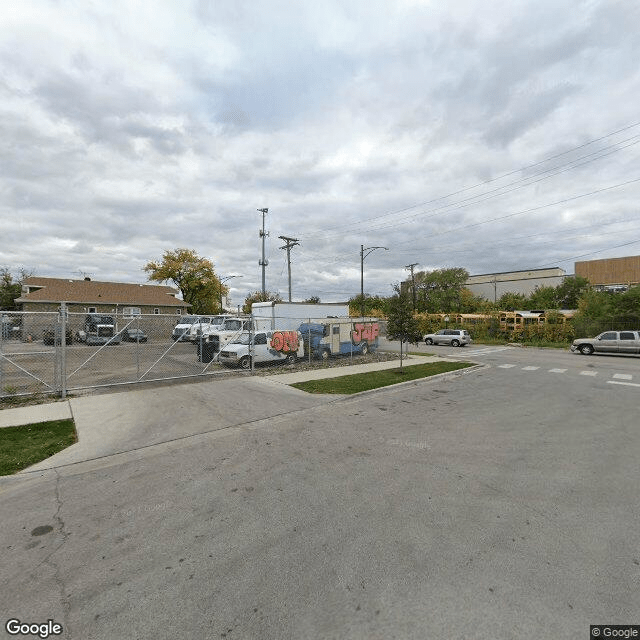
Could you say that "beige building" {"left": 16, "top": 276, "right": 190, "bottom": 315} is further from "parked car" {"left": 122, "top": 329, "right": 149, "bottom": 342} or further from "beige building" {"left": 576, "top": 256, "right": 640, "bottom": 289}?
"beige building" {"left": 576, "top": 256, "right": 640, "bottom": 289}

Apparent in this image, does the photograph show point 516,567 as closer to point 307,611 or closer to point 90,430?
point 307,611

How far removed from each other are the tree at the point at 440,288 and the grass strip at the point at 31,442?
63.8 metres

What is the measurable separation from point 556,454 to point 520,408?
345 centimetres

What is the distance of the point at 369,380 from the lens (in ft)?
41.9

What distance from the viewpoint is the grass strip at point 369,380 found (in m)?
11.2

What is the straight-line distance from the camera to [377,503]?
4230 millimetres

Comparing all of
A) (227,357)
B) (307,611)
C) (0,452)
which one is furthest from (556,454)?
(227,357)

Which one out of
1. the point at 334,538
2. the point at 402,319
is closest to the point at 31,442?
the point at 334,538

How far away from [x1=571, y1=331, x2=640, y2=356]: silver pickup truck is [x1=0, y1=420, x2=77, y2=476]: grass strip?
29.2 m

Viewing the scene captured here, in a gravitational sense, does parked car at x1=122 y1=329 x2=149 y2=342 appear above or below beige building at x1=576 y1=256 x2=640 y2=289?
below

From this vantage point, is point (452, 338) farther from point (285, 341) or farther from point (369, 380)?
point (369, 380)

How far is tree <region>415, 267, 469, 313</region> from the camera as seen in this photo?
67688mm

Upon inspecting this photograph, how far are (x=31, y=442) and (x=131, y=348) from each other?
30.3ft

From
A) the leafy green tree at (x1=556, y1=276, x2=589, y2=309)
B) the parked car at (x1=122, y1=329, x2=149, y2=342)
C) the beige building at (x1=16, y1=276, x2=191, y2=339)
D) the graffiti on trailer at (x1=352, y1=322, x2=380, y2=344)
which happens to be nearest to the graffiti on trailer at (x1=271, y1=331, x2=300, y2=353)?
the graffiti on trailer at (x1=352, y1=322, x2=380, y2=344)
